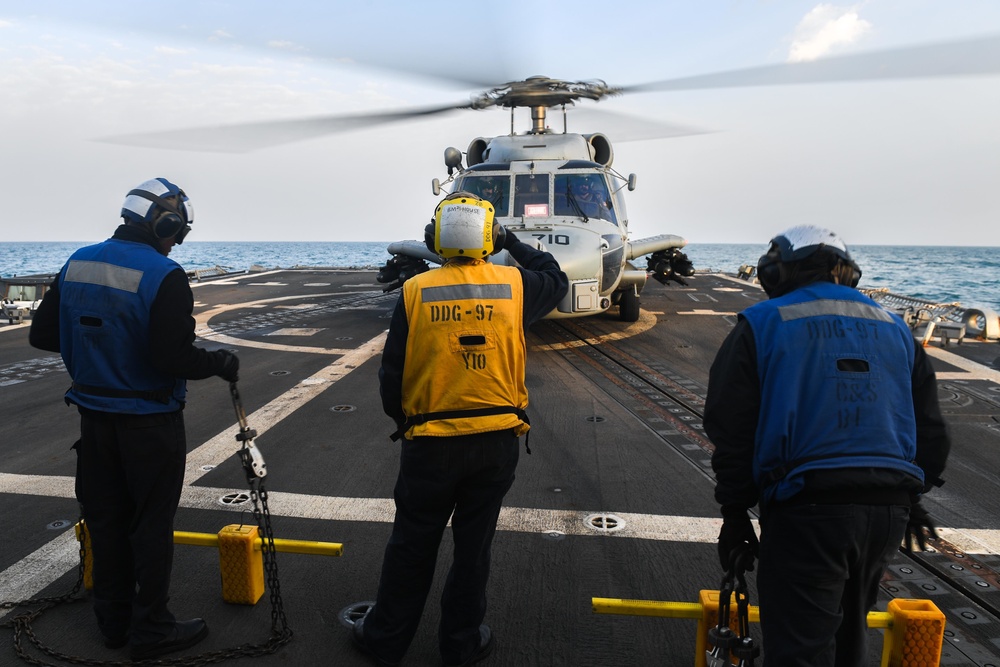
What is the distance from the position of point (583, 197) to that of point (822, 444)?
31.0 feet

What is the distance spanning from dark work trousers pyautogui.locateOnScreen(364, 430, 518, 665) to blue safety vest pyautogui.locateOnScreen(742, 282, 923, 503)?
117cm

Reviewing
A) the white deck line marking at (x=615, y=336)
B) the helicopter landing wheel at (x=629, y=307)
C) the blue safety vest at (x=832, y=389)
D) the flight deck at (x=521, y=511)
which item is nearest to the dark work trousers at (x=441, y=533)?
the flight deck at (x=521, y=511)

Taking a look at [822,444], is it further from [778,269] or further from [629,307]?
[629,307]

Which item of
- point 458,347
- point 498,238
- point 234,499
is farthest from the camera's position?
point 234,499

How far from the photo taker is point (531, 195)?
1134cm

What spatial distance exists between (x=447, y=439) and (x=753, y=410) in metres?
1.27

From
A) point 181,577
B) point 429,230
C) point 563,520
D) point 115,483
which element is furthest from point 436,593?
point 429,230

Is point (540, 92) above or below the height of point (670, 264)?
above

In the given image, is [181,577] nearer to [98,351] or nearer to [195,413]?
[98,351]

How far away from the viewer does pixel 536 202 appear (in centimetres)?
1131

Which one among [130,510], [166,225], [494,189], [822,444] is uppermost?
[494,189]

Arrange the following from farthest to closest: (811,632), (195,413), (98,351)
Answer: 1. (195,413)
2. (98,351)
3. (811,632)

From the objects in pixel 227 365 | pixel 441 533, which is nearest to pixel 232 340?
pixel 227 365

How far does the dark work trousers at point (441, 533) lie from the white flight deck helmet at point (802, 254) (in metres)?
1.32
